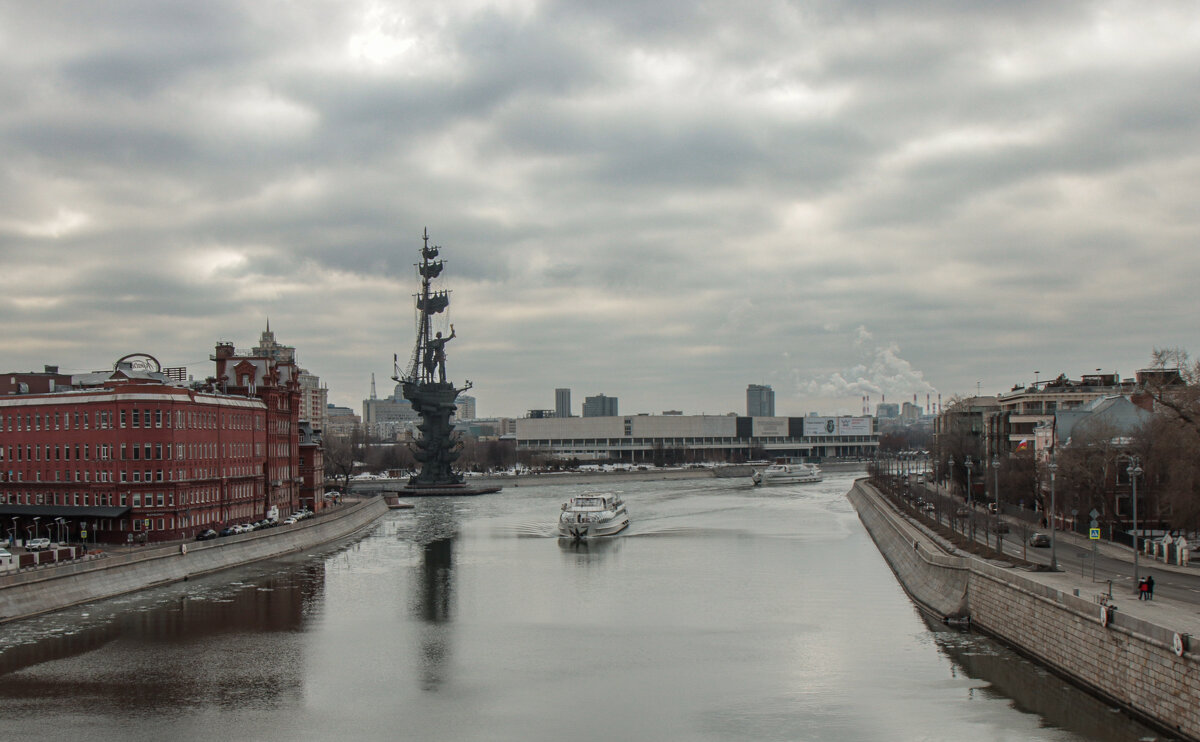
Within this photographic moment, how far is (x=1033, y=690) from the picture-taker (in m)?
36.1

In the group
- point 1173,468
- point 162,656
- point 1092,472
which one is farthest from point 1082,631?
point 1092,472

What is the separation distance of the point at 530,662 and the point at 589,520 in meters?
49.6

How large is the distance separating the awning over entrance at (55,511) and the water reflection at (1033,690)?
4897 centimetres

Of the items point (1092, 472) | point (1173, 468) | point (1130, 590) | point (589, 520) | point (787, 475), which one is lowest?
point (787, 475)

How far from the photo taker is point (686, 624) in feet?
160

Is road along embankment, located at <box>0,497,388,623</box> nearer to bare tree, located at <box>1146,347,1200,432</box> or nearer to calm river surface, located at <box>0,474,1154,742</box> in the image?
calm river surface, located at <box>0,474,1154,742</box>

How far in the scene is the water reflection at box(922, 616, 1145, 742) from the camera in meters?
31.6

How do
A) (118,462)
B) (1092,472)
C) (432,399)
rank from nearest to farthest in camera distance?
1. (1092,472)
2. (118,462)
3. (432,399)

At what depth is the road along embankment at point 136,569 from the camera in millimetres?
48906

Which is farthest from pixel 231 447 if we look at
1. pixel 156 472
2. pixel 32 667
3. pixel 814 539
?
pixel 814 539

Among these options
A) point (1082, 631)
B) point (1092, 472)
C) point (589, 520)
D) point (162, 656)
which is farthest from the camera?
point (589, 520)

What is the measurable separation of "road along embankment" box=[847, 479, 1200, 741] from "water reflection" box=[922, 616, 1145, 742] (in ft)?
1.43

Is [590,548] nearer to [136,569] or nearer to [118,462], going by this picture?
[118,462]

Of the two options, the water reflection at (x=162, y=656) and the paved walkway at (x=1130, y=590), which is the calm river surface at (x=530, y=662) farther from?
the paved walkway at (x=1130, y=590)
